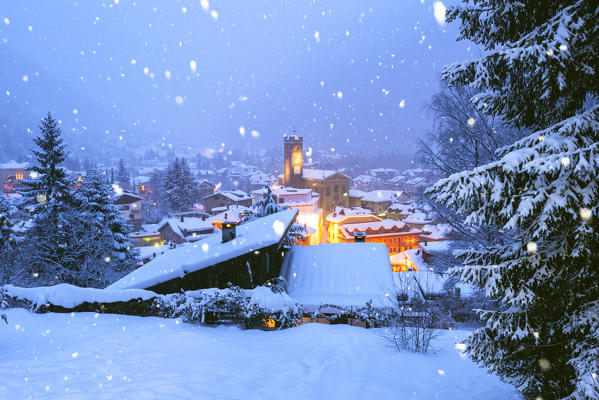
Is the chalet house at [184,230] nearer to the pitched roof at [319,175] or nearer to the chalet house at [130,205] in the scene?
the chalet house at [130,205]

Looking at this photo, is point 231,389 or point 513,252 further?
point 231,389

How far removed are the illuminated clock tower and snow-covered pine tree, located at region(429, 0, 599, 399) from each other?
233 ft

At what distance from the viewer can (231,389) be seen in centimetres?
479

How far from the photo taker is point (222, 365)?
5801 millimetres

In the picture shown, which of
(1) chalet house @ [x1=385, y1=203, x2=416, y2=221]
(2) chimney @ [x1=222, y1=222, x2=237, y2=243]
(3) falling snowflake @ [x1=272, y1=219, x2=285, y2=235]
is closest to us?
(3) falling snowflake @ [x1=272, y1=219, x2=285, y2=235]

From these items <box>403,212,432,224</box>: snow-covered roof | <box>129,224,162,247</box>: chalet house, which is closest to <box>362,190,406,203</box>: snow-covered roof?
<box>403,212,432,224</box>: snow-covered roof

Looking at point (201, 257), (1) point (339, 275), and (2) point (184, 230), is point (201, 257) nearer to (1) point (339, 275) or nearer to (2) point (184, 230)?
(1) point (339, 275)

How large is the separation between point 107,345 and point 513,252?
25.6ft

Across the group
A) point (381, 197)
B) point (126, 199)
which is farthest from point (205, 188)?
point (381, 197)

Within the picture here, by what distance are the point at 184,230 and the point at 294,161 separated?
39737 millimetres

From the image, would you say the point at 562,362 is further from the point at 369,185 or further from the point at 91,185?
the point at 369,185

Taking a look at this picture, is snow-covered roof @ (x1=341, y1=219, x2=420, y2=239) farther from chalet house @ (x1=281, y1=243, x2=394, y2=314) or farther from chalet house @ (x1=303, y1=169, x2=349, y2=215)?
chalet house @ (x1=281, y1=243, x2=394, y2=314)

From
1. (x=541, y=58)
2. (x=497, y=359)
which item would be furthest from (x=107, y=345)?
(x=541, y=58)

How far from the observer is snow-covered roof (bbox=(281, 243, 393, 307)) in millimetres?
11586
